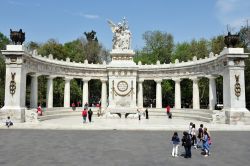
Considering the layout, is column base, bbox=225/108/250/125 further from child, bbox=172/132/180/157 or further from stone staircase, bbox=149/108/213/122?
child, bbox=172/132/180/157

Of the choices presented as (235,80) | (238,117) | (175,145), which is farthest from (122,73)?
(175,145)

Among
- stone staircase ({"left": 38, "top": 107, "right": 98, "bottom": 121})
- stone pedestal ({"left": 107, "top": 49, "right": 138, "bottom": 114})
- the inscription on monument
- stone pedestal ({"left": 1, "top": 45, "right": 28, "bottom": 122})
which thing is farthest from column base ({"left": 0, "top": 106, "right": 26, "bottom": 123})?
the inscription on monument

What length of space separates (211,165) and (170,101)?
64.3 metres

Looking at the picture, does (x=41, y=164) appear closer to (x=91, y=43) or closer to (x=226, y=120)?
(x=226, y=120)

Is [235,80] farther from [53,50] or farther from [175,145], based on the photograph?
[53,50]

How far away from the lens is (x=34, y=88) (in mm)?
43688

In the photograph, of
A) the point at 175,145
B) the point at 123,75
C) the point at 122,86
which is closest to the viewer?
the point at 175,145

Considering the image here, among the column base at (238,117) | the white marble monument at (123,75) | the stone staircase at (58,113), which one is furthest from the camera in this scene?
the stone staircase at (58,113)

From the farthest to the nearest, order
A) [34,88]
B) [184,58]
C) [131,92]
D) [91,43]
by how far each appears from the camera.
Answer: [91,43] < [184,58] < [131,92] < [34,88]

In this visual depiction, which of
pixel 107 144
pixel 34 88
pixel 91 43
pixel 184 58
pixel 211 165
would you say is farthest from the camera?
pixel 91 43

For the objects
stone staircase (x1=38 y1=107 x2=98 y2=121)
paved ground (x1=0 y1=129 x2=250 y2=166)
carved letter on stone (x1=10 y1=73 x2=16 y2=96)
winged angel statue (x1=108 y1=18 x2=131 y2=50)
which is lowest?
paved ground (x1=0 y1=129 x2=250 y2=166)

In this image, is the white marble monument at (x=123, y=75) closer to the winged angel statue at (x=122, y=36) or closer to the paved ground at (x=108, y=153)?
the winged angel statue at (x=122, y=36)

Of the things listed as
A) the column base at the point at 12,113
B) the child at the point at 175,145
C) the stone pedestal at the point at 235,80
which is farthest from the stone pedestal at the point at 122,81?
the child at the point at 175,145

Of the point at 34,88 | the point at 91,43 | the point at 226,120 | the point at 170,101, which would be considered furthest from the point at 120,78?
the point at 91,43
